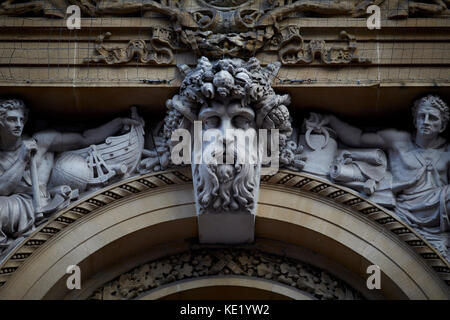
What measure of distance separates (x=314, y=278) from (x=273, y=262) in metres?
0.36

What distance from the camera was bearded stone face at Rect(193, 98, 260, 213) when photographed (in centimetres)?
700

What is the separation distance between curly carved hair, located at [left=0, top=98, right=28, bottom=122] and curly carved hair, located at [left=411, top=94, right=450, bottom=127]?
3150 millimetres

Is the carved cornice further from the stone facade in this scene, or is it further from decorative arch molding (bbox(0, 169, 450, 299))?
decorative arch molding (bbox(0, 169, 450, 299))

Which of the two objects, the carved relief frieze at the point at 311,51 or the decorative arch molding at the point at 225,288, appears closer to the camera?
the decorative arch molding at the point at 225,288

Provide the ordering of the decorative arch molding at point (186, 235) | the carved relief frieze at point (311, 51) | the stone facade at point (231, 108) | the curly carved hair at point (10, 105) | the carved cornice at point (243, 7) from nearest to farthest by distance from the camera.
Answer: the decorative arch molding at point (186, 235), the stone facade at point (231, 108), the curly carved hair at point (10, 105), the carved relief frieze at point (311, 51), the carved cornice at point (243, 7)

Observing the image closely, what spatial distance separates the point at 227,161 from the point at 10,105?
181 centimetres

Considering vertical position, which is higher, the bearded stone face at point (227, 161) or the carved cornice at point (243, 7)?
the carved cornice at point (243, 7)

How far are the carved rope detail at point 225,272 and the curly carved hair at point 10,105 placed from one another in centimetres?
156

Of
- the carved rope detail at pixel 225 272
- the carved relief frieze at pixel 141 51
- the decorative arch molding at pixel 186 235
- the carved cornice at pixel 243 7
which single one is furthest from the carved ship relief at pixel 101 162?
the carved cornice at pixel 243 7

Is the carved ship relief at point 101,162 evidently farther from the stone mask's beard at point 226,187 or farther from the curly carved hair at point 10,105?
the stone mask's beard at point 226,187

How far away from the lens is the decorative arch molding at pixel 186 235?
275 inches

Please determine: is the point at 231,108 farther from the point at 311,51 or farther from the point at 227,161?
the point at 311,51

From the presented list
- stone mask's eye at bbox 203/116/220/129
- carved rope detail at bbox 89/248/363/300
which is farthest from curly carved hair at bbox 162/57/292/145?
carved rope detail at bbox 89/248/363/300

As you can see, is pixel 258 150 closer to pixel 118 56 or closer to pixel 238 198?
pixel 238 198
